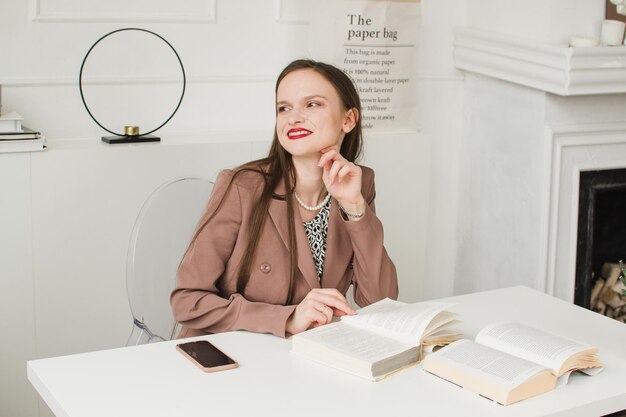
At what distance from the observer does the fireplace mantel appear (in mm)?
3158

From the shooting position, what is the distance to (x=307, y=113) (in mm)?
2180

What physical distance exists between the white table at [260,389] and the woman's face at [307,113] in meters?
0.48

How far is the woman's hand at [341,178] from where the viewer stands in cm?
211

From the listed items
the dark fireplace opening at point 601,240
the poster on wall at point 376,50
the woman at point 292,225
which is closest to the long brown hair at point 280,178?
the woman at point 292,225

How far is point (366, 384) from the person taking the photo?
1.71 m

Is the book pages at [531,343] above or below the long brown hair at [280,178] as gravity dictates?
below

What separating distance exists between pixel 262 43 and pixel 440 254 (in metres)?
1.15

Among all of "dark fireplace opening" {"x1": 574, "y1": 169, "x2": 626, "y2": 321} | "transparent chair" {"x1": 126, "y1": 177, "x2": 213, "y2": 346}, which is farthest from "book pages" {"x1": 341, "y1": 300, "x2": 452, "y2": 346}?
"dark fireplace opening" {"x1": 574, "y1": 169, "x2": 626, "y2": 321}

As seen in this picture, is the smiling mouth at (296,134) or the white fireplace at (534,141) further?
the white fireplace at (534,141)

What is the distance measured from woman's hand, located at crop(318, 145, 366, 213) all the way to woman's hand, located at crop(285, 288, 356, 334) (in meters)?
0.26

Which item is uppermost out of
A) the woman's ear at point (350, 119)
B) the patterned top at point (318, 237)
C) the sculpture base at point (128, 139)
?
the woman's ear at point (350, 119)

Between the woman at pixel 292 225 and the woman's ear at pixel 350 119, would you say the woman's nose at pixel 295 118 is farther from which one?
the woman's ear at pixel 350 119

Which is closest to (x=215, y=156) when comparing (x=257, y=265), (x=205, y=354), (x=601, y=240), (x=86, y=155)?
(x=86, y=155)

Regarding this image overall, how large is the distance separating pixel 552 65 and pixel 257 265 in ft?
4.99
